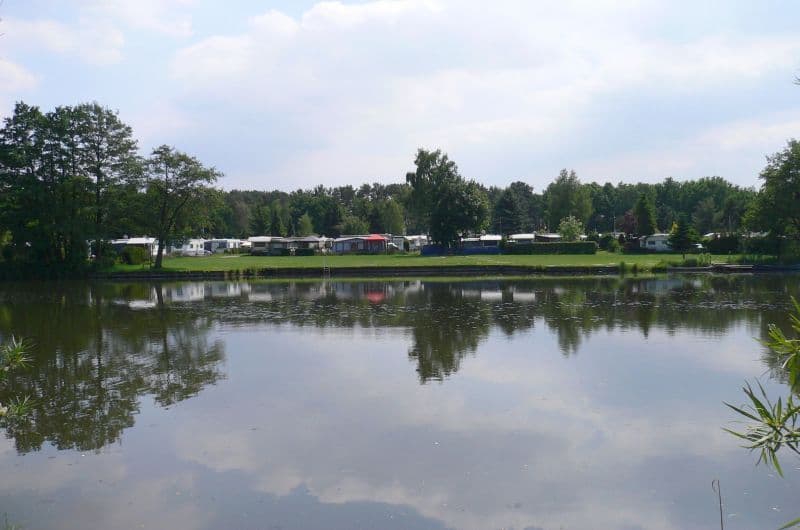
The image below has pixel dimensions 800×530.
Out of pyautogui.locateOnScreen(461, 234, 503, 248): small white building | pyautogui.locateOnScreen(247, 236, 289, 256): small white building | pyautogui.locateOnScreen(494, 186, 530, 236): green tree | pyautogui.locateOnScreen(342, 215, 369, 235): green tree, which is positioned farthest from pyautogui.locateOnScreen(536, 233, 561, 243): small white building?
pyautogui.locateOnScreen(247, 236, 289, 256): small white building

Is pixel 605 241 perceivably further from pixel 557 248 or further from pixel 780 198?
pixel 780 198

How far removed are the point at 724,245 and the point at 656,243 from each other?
8.77 meters

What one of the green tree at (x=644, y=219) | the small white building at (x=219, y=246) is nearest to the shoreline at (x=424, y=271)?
the green tree at (x=644, y=219)

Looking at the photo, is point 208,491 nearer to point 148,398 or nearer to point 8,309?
point 148,398

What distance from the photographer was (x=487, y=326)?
21.0 m

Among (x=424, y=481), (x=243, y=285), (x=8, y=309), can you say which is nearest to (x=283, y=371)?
(x=424, y=481)

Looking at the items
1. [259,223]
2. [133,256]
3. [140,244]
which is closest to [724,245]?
[133,256]

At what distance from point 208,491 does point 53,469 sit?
255cm

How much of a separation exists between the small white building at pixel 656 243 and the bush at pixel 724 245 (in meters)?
4.81

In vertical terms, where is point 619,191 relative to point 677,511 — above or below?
above

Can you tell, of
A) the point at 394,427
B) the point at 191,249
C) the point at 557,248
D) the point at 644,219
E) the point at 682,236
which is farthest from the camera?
the point at 191,249

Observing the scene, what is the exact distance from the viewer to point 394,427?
33.4 feet

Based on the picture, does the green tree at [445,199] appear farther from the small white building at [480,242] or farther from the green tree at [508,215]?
the green tree at [508,215]

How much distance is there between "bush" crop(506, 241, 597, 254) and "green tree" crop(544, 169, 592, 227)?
69.2 feet
